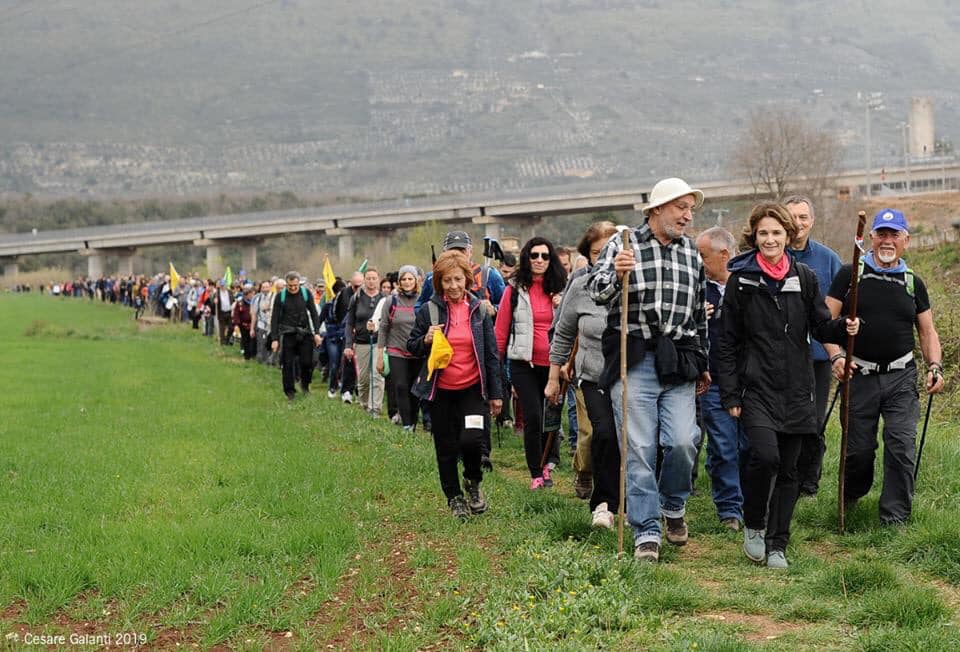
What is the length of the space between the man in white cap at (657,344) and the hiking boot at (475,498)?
80.1 inches

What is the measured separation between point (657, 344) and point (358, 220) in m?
108

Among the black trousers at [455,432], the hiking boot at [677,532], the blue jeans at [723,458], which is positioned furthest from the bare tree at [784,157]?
the hiking boot at [677,532]

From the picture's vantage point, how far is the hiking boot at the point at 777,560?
317 inches

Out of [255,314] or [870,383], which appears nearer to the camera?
[870,383]

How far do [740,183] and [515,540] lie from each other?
76.8 m

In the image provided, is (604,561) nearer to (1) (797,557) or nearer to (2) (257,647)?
(1) (797,557)

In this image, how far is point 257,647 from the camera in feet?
22.0

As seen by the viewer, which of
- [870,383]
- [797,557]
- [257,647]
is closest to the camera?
[257,647]

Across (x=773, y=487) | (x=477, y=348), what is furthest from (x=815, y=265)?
(x=477, y=348)

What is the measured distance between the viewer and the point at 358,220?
115 meters

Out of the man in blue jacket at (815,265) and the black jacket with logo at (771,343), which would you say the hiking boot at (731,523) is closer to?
the man in blue jacket at (815,265)

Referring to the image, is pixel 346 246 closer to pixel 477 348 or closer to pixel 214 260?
pixel 214 260

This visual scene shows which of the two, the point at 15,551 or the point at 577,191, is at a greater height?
the point at 577,191

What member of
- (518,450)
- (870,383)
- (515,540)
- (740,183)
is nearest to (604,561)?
(515,540)
